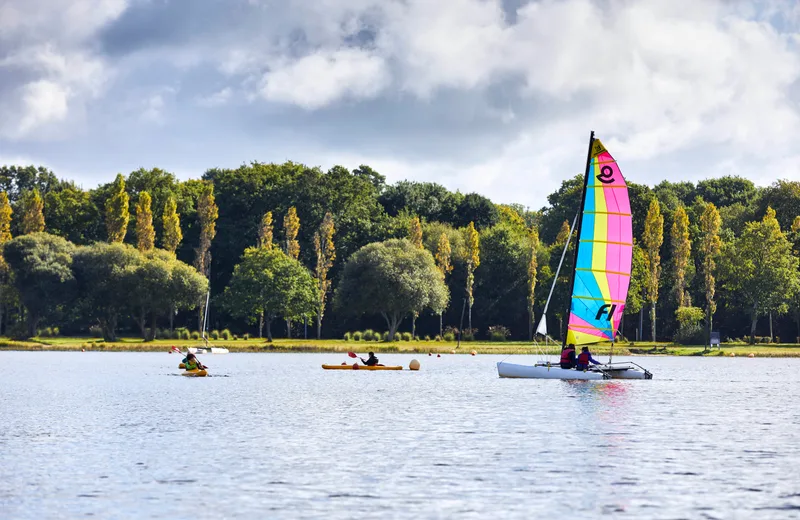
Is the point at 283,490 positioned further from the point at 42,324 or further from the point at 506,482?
the point at 42,324

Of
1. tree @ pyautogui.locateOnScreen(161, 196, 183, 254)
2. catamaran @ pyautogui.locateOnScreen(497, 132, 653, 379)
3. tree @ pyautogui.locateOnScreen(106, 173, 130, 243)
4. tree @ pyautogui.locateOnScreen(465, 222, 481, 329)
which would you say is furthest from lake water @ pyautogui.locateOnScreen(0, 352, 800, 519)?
tree @ pyautogui.locateOnScreen(106, 173, 130, 243)

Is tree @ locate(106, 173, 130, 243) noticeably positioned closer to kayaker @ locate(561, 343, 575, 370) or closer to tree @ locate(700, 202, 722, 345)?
tree @ locate(700, 202, 722, 345)

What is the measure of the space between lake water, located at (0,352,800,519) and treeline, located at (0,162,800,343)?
5784cm

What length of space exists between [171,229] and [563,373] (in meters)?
83.5

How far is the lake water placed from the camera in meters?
24.6

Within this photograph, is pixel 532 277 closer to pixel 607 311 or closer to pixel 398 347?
pixel 398 347

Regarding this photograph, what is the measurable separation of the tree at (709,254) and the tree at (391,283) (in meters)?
30.0

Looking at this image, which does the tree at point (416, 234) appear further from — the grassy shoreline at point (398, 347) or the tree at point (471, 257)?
the grassy shoreline at point (398, 347)

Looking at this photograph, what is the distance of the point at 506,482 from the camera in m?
27.6

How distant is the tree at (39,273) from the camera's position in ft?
408

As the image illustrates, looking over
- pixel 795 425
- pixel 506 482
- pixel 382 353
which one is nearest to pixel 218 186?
pixel 382 353

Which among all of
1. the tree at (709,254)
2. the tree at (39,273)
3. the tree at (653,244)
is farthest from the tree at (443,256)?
the tree at (39,273)

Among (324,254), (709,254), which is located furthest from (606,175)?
(324,254)

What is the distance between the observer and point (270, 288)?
411ft
